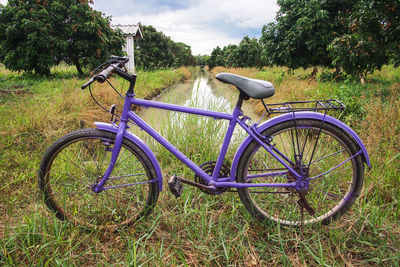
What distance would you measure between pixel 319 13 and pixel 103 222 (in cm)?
787

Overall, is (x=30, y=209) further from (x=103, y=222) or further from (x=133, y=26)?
(x=133, y=26)

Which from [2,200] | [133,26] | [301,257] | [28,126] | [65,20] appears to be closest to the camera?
[301,257]

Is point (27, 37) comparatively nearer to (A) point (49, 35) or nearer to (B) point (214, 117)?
(A) point (49, 35)

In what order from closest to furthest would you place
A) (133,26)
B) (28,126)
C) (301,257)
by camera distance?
1. (301,257)
2. (28,126)
3. (133,26)

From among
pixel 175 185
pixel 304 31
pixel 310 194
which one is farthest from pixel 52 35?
pixel 310 194

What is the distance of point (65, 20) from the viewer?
29.7ft

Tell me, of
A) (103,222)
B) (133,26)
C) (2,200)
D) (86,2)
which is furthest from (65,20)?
(103,222)

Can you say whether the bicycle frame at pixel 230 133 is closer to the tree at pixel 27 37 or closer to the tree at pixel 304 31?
the tree at pixel 304 31

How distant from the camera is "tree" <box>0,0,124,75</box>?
8148 mm

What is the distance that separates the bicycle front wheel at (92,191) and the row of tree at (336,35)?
457 cm

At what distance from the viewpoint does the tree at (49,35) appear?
321 inches

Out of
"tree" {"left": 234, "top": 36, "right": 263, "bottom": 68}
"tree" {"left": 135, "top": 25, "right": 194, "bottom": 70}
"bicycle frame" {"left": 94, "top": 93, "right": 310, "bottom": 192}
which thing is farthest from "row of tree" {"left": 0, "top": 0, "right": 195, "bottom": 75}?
"tree" {"left": 234, "top": 36, "right": 263, "bottom": 68}

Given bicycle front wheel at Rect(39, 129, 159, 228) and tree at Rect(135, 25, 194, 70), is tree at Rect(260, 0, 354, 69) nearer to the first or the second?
bicycle front wheel at Rect(39, 129, 159, 228)

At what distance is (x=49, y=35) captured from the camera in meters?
8.42
